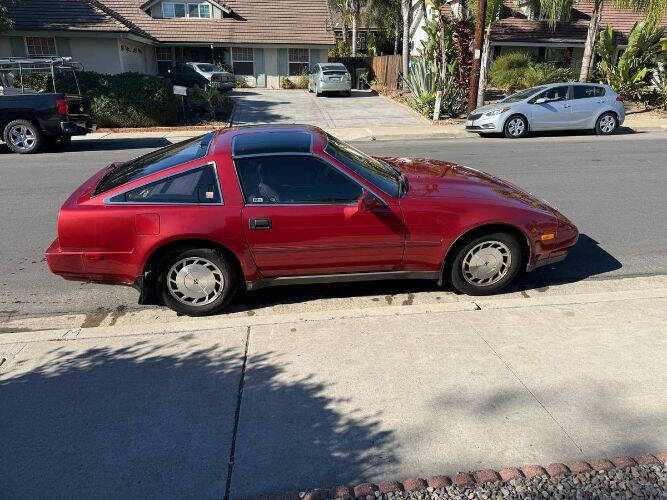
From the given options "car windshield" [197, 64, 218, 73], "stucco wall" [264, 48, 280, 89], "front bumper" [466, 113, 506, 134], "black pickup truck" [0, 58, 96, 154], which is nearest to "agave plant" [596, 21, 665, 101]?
"front bumper" [466, 113, 506, 134]

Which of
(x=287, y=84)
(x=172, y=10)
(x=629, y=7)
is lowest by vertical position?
(x=287, y=84)

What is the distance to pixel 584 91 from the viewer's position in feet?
48.2

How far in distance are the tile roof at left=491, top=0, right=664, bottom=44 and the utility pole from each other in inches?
443

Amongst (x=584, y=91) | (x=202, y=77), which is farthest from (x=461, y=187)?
(x=202, y=77)

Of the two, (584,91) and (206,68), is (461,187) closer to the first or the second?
(584,91)

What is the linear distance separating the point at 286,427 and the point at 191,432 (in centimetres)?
54

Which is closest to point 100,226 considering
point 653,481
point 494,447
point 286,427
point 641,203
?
point 286,427

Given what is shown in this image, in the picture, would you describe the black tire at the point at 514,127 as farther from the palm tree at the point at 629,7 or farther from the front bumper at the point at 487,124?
the palm tree at the point at 629,7

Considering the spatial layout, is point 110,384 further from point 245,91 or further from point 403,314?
point 245,91

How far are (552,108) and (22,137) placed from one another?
13947 millimetres

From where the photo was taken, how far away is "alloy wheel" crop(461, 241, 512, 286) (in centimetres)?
450

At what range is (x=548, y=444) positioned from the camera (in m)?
2.79

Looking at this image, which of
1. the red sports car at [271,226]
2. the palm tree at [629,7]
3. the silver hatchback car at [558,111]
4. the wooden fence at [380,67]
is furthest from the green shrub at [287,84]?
the red sports car at [271,226]

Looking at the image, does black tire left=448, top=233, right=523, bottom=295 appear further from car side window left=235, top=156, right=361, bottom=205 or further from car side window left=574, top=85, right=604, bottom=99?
car side window left=574, top=85, right=604, bottom=99
